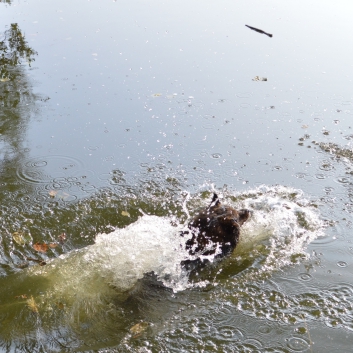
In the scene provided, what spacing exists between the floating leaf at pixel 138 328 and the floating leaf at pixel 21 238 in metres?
1.73

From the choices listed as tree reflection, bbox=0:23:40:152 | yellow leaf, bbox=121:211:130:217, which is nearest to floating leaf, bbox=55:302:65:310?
yellow leaf, bbox=121:211:130:217


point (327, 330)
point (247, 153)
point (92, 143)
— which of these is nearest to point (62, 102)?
point (92, 143)

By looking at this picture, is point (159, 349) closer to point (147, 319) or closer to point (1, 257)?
point (147, 319)

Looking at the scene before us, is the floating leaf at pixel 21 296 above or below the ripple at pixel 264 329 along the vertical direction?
below

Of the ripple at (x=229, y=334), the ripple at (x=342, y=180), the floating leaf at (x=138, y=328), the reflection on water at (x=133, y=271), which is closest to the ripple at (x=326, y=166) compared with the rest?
the ripple at (x=342, y=180)

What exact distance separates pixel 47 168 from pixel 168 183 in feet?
5.88

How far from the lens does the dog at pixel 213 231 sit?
505 cm

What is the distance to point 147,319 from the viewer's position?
4465 mm

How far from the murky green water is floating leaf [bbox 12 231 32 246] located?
4cm

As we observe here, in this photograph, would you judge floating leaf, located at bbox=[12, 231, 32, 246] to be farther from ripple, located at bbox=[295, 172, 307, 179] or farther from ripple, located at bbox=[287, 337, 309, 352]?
ripple, located at bbox=[295, 172, 307, 179]

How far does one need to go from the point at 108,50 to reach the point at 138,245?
6.68 m

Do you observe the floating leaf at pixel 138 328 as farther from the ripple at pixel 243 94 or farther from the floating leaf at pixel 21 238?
the ripple at pixel 243 94

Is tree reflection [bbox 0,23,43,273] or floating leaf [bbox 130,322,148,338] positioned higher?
tree reflection [bbox 0,23,43,273]

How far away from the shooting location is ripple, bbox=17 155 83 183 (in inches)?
256
